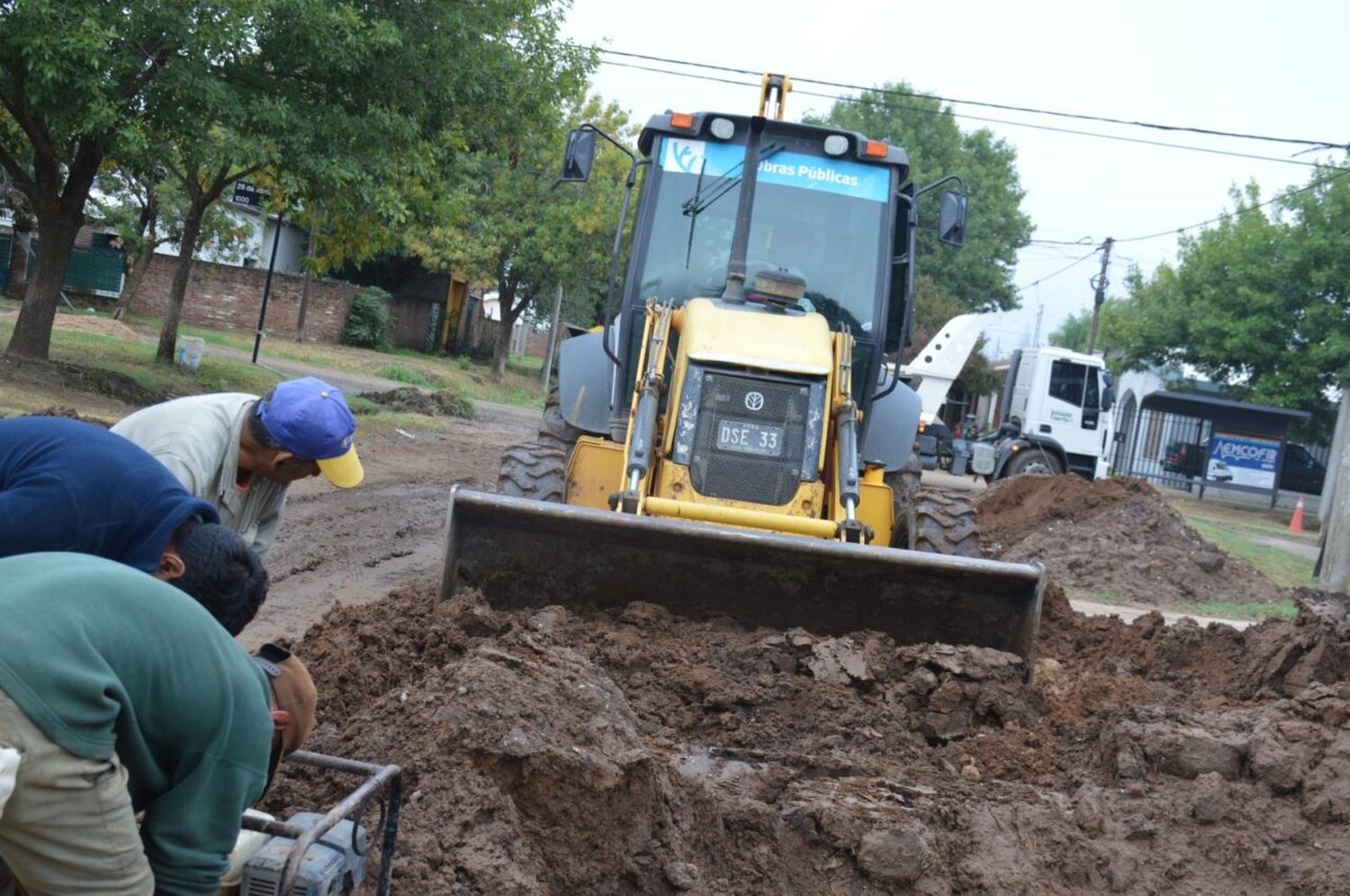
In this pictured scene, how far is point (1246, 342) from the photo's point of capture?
3238 cm

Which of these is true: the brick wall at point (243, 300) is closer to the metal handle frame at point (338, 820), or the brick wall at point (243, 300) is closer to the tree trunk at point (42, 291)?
the tree trunk at point (42, 291)

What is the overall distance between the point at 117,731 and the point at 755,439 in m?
5.27

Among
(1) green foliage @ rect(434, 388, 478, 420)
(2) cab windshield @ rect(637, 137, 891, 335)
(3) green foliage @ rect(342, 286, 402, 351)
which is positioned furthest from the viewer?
(3) green foliage @ rect(342, 286, 402, 351)

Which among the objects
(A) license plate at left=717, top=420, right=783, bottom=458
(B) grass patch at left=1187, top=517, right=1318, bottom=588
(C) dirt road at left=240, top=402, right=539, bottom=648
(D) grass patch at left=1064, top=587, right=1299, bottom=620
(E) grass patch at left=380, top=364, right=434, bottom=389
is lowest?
(C) dirt road at left=240, top=402, right=539, bottom=648

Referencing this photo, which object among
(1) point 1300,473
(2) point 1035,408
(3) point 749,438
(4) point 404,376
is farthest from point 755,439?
(1) point 1300,473

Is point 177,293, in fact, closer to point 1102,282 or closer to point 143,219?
point 143,219

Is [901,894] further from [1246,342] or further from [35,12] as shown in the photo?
[1246,342]

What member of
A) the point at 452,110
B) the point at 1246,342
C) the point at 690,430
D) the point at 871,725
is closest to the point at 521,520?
the point at 690,430

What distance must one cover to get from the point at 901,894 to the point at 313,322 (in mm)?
35100

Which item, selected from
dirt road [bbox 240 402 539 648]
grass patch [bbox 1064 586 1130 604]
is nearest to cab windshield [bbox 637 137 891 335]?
dirt road [bbox 240 402 539 648]

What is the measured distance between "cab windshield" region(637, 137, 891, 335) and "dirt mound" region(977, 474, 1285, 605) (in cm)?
502

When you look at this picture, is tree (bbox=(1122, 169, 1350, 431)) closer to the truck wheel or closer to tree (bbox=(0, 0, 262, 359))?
the truck wheel

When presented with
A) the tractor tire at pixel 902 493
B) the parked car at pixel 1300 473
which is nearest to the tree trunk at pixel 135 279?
the tractor tire at pixel 902 493

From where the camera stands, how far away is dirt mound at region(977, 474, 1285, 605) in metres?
14.0
